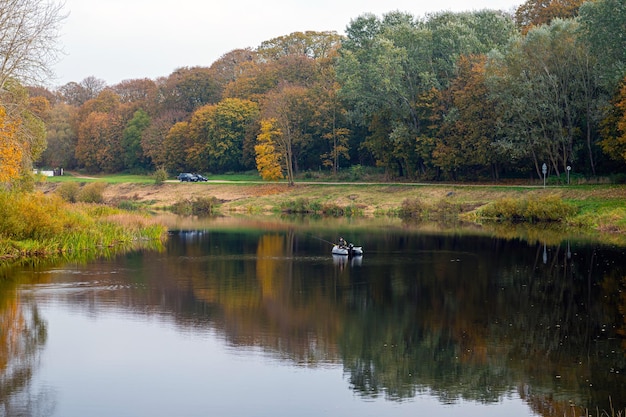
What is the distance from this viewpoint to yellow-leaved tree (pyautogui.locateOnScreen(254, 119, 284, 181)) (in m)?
81.7

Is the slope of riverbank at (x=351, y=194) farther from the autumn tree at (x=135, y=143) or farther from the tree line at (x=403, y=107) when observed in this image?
the autumn tree at (x=135, y=143)

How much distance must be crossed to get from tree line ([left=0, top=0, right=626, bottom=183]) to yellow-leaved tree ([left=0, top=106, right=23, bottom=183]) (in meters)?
0.24

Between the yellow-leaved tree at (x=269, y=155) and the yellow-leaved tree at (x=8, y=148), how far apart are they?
48.6 m

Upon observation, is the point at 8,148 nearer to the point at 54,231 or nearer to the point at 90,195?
the point at 54,231

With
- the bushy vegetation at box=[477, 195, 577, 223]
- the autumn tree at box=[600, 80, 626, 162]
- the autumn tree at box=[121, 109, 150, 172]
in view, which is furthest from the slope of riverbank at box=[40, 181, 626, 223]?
the autumn tree at box=[121, 109, 150, 172]

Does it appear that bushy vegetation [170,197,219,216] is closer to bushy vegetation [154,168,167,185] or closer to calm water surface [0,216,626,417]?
bushy vegetation [154,168,167,185]

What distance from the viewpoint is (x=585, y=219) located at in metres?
52.2

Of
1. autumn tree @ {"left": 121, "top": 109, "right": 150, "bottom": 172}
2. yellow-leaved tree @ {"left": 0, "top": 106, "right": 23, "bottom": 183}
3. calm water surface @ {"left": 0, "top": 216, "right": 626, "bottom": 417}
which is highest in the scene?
autumn tree @ {"left": 121, "top": 109, "right": 150, "bottom": 172}

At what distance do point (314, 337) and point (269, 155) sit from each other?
6219cm

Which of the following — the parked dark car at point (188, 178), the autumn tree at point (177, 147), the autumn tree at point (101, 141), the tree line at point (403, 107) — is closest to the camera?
the tree line at point (403, 107)

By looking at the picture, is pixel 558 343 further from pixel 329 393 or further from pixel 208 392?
pixel 208 392

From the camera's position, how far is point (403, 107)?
75062 mm

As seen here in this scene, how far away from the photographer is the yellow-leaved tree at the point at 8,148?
1293 inches

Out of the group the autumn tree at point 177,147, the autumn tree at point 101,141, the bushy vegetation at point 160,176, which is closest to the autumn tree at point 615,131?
the bushy vegetation at point 160,176
